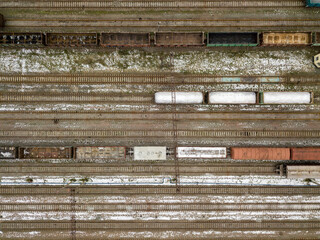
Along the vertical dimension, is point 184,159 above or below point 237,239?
above

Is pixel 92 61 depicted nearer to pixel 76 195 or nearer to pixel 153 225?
pixel 76 195

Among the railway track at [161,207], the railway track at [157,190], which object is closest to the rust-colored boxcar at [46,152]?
the railway track at [157,190]

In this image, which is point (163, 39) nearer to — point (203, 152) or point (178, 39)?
point (178, 39)

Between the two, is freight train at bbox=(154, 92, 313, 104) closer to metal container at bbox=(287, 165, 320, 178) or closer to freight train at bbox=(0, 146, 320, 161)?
freight train at bbox=(0, 146, 320, 161)

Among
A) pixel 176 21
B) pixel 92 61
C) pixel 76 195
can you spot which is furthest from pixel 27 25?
pixel 76 195

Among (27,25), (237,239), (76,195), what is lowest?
(237,239)

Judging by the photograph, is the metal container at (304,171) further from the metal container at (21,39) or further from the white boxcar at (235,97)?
the metal container at (21,39)

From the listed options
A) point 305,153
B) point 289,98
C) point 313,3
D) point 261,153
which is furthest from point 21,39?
point 305,153
